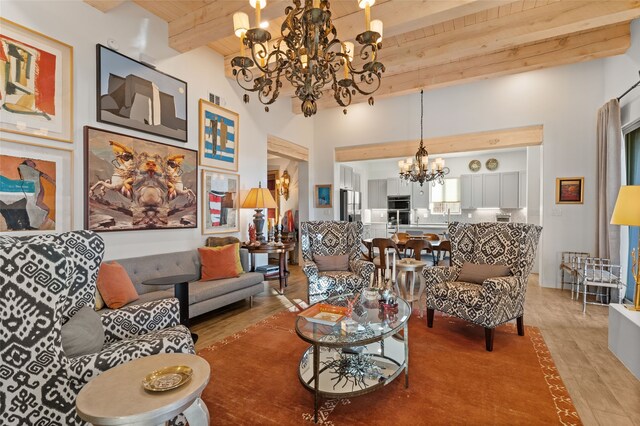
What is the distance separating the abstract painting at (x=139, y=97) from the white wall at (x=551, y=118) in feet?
14.6

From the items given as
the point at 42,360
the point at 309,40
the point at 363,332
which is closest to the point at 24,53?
the point at 309,40

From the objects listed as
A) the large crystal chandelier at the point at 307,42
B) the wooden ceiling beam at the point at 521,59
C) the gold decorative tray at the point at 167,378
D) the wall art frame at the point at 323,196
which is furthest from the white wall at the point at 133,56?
the wooden ceiling beam at the point at 521,59

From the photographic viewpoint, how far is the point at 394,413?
1.83 metres

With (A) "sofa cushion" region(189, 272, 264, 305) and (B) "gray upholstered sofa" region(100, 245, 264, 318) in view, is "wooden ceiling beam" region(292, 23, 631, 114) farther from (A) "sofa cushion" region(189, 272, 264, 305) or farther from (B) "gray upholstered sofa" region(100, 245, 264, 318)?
(B) "gray upholstered sofa" region(100, 245, 264, 318)

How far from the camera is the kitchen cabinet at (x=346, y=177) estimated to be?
768 centimetres

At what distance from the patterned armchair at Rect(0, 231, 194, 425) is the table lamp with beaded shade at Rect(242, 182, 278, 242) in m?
3.13

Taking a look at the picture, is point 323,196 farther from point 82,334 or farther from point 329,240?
point 82,334

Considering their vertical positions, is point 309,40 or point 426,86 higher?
point 426,86

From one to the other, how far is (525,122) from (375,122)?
271 centimetres

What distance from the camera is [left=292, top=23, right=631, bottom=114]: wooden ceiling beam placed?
12.9 ft

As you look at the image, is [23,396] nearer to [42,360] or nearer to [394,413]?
[42,360]

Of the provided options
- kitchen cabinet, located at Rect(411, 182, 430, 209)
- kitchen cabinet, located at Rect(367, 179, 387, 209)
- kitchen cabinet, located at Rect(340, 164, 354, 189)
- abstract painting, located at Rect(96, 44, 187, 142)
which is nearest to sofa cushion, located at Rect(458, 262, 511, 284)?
abstract painting, located at Rect(96, 44, 187, 142)

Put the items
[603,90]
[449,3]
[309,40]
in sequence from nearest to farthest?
1. [309,40]
2. [449,3]
3. [603,90]

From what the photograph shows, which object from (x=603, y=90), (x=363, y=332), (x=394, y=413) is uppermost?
(x=603, y=90)
